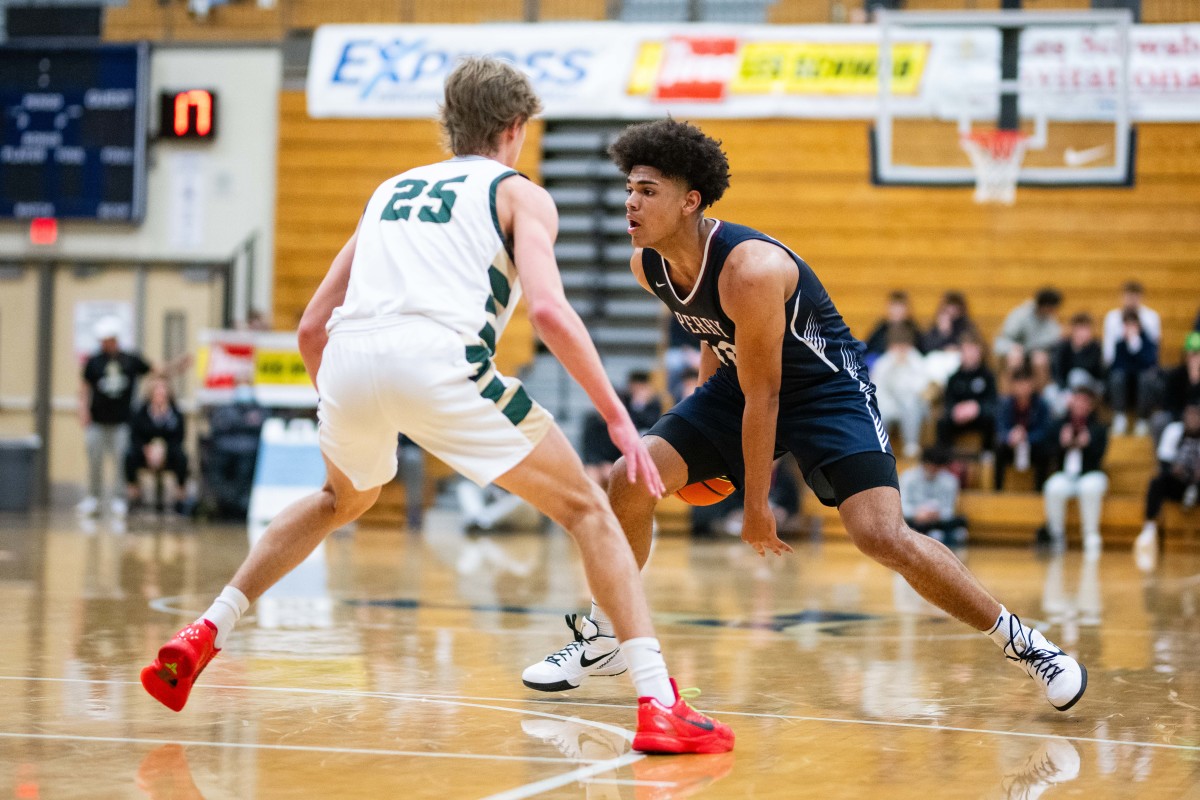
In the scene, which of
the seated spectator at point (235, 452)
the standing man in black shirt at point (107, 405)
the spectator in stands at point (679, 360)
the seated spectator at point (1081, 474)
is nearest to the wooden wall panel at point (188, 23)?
the standing man in black shirt at point (107, 405)

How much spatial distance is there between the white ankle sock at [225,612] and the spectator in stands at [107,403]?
12.1 metres

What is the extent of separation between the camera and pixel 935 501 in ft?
44.0

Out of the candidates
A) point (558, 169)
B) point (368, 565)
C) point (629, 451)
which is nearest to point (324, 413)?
point (629, 451)

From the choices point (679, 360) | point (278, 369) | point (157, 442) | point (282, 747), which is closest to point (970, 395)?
point (679, 360)

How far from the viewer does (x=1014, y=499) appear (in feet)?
45.2

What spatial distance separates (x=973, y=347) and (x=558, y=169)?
5400mm

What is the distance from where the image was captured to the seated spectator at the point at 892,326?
1415 cm

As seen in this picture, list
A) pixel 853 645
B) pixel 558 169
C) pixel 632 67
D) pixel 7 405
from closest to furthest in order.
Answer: pixel 853 645, pixel 632 67, pixel 558 169, pixel 7 405

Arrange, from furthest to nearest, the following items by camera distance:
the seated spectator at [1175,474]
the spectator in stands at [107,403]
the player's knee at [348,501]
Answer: the spectator in stands at [107,403] < the seated spectator at [1175,474] < the player's knee at [348,501]

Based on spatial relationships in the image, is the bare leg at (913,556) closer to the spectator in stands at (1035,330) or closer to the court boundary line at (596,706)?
the court boundary line at (596,706)

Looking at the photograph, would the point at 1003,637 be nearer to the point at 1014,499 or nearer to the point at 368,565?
the point at 368,565

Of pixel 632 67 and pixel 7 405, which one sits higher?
pixel 632 67

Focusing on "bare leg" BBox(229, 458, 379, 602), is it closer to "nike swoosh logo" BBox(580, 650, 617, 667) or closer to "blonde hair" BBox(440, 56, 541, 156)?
"nike swoosh logo" BBox(580, 650, 617, 667)

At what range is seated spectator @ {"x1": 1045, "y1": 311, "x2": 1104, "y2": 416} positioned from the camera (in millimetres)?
13664
